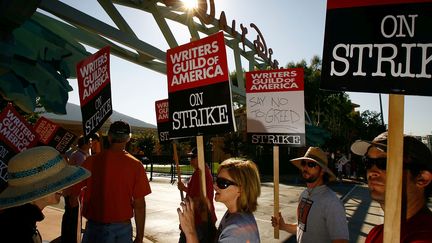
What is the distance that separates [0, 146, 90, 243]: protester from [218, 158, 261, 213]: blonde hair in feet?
3.61

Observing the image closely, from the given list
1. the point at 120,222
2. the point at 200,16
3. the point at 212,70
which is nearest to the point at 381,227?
the point at 212,70

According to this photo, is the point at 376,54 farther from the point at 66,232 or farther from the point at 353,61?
the point at 66,232

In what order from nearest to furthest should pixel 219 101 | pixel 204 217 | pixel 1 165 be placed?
1. pixel 204 217
2. pixel 219 101
3. pixel 1 165

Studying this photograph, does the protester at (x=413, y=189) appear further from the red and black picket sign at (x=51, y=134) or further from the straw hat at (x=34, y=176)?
the red and black picket sign at (x=51, y=134)

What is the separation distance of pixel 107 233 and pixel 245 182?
194cm

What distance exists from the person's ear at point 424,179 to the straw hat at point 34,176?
2.16 metres

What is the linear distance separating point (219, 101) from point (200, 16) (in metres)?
12.3

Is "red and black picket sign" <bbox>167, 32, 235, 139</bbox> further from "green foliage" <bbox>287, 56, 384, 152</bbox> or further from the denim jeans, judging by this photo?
"green foliage" <bbox>287, 56, 384, 152</bbox>

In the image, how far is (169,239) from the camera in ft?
24.5

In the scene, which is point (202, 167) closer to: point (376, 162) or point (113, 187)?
point (113, 187)

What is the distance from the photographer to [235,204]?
243 centimetres

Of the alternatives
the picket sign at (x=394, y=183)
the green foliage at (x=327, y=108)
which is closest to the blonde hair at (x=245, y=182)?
the picket sign at (x=394, y=183)

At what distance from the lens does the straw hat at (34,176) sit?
6.67 ft

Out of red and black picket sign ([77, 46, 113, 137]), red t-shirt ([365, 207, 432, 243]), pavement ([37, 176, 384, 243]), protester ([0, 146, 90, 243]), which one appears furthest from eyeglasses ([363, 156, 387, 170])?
pavement ([37, 176, 384, 243])
